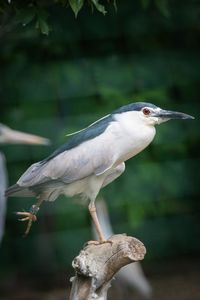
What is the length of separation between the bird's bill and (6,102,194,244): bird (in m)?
1.33

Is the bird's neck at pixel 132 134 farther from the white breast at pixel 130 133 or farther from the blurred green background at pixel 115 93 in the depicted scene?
the blurred green background at pixel 115 93

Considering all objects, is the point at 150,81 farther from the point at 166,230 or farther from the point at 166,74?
the point at 166,230

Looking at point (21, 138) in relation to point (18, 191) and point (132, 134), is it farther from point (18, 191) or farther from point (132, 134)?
point (132, 134)

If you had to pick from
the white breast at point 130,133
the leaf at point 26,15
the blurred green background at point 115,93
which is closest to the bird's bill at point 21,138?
the blurred green background at point 115,93

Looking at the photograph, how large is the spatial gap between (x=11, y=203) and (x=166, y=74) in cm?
79

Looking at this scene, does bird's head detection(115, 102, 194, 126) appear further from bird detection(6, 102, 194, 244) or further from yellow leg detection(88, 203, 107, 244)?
yellow leg detection(88, 203, 107, 244)

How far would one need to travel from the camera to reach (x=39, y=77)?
3199mm

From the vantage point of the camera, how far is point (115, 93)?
3.16 meters

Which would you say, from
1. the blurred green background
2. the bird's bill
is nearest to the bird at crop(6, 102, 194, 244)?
the bird's bill

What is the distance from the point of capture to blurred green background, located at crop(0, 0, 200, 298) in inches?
125

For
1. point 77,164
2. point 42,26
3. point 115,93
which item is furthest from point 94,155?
point 115,93

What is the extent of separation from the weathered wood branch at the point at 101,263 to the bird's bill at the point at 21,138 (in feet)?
4.54

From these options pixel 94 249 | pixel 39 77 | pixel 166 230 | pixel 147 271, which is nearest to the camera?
pixel 94 249

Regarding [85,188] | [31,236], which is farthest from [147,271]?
[85,188]
